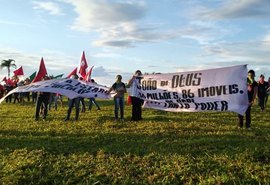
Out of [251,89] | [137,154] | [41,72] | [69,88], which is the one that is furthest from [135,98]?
[137,154]

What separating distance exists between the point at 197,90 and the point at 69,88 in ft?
17.1

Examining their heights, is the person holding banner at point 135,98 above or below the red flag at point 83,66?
below

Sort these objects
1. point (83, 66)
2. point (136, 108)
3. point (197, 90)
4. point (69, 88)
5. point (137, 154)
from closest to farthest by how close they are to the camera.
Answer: point (137, 154)
point (197, 90)
point (69, 88)
point (136, 108)
point (83, 66)

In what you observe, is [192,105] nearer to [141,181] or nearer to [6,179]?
[141,181]

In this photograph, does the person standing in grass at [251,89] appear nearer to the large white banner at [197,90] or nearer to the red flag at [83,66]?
the large white banner at [197,90]

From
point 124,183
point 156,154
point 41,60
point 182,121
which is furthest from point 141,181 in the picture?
point 41,60

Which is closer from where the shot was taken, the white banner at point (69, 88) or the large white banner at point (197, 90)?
the large white banner at point (197, 90)

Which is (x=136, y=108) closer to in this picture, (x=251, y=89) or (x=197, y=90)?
(x=197, y=90)

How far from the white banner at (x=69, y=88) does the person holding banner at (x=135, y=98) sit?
0.96 meters

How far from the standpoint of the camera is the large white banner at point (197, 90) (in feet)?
42.2

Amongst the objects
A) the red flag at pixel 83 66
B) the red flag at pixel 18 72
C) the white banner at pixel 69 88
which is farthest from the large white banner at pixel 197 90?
the red flag at pixel 18 72

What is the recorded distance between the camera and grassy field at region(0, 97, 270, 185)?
838 cm

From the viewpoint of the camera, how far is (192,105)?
45.6 feet

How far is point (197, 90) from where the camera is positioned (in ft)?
45.1
